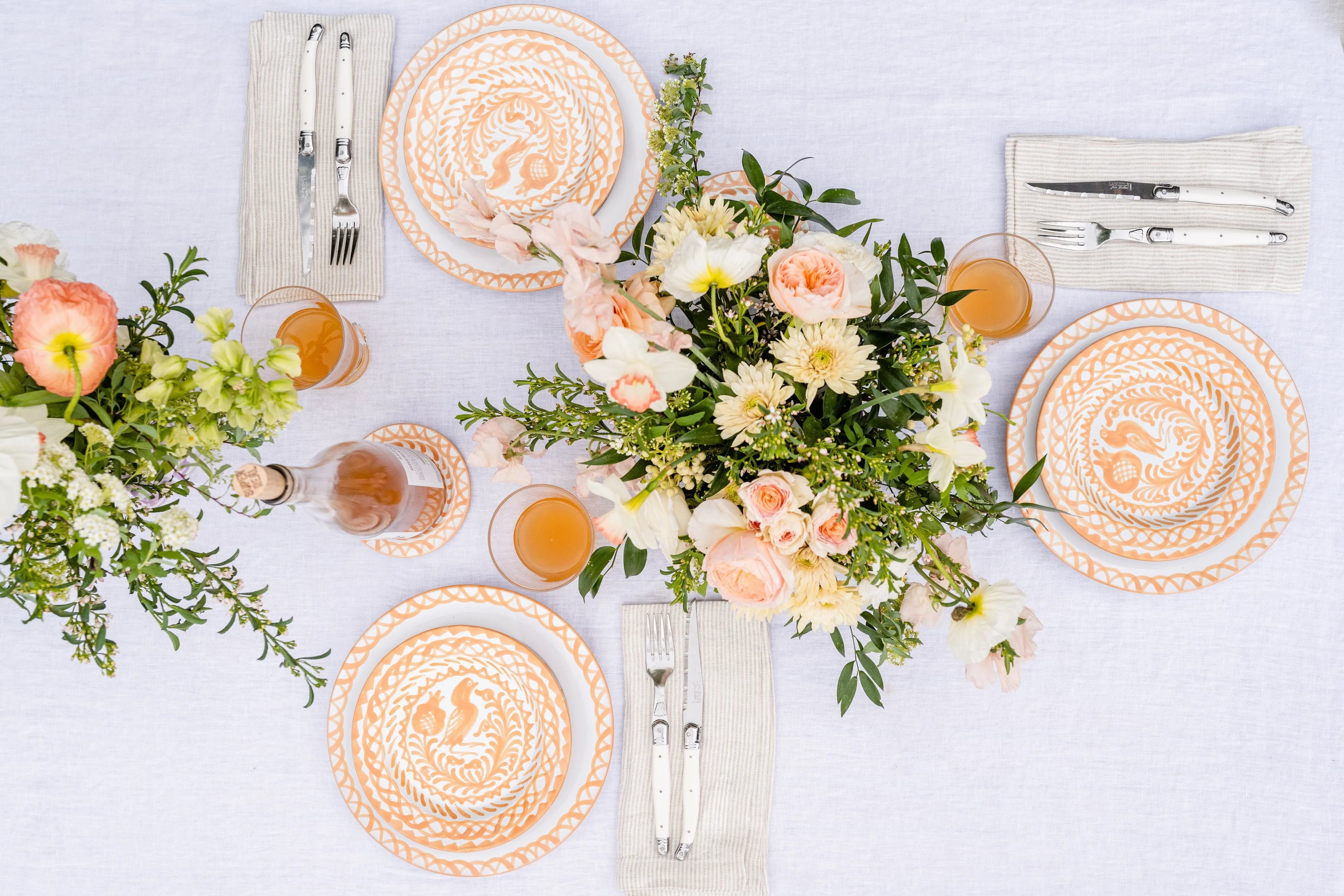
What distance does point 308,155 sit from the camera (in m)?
0.98

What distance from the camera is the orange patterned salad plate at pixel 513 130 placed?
3.10 feet

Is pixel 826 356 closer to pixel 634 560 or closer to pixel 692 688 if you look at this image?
pixel 634 560

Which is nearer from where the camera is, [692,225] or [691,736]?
[692,225]

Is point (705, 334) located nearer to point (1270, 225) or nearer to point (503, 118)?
point (503, 118)

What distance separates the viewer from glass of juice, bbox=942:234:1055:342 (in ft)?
2.97

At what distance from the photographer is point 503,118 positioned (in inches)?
37.7

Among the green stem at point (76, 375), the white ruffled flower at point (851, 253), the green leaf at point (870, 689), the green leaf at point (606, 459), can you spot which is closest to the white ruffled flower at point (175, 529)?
the green stem at point (76, 375)

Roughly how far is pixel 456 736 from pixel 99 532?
53 centimetres

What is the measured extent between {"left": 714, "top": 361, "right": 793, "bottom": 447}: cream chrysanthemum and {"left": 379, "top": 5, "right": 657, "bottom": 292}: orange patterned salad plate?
0.43m

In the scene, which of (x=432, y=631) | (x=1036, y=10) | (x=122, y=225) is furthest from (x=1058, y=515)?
(x=122, y=225)

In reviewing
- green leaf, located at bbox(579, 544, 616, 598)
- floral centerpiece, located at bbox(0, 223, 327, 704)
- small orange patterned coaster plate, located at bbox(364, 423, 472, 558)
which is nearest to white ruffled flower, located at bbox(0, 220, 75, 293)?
floral centerpiece, located at bbox(0, 223, 327, 704)

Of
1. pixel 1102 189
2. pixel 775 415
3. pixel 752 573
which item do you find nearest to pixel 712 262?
pixel 775 415

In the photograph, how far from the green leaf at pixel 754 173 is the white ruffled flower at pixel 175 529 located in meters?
0.59

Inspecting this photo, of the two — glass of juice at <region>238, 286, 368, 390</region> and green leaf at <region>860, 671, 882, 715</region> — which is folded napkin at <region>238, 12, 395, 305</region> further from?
green leaf at <region>860, 671, 882, 715</region>
